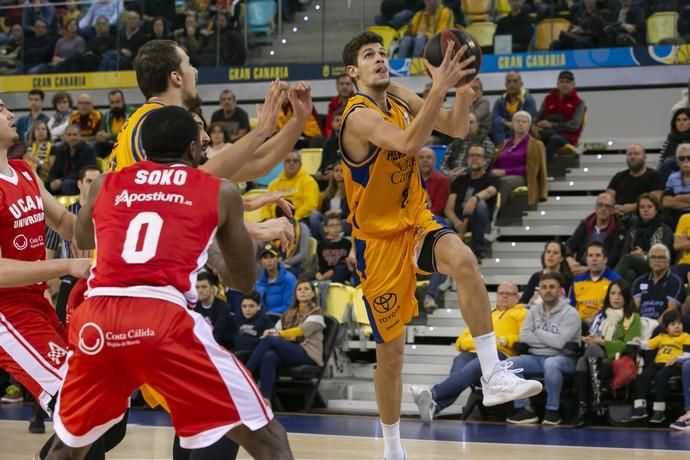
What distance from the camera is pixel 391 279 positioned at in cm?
641

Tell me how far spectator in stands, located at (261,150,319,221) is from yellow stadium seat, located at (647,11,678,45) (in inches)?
188

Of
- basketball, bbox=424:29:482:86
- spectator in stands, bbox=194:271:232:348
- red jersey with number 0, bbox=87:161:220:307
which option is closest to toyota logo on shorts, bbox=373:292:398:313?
basketball, bbox=424:29:482:86

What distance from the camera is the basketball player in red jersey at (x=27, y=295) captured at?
525cm

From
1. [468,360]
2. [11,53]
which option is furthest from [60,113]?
[468,360]

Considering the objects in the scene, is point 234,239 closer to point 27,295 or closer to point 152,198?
point 152,198

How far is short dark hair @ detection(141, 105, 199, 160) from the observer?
4070 mm

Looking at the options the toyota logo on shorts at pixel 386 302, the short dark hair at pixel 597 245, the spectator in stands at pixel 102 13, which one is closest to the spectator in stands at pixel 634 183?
the short dark hair at pixel 597 245

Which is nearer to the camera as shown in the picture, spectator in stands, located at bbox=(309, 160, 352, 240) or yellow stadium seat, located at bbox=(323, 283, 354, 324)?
yellow stadium seat, located at bbox=(323, 283, 354, 324)

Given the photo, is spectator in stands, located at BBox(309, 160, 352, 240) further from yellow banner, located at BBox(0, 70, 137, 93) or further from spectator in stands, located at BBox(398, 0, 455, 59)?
yellow banner, located at BBox(0, 70, 137, 93)

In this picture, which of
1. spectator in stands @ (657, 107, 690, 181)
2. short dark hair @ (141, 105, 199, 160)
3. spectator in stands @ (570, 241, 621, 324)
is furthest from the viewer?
spectator in stands @ (657, 107, 690, 181)

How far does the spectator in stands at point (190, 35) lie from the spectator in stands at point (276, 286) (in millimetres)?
5488

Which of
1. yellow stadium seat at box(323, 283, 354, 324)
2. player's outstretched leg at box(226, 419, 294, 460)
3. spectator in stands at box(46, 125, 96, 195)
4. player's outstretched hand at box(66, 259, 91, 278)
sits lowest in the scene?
yellow stadium seat at box(323, 283, 354, 324)

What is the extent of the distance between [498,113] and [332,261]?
3.21 meters

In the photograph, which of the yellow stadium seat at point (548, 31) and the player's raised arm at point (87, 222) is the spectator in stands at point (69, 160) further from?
the player's raised arm at point (87, 222)
